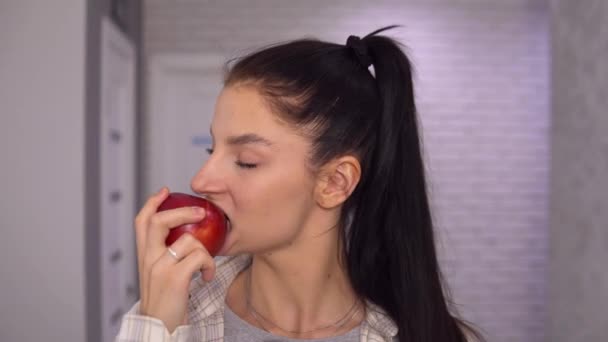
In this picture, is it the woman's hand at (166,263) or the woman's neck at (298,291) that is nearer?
the woman's hand at (166,263)

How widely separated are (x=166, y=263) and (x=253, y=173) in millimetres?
252

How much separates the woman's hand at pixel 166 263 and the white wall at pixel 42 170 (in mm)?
1693

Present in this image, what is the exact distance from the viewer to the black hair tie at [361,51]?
1.24 metres

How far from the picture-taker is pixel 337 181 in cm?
122

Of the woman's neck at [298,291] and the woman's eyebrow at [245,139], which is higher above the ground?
the woman's eyebrow at [245,139]

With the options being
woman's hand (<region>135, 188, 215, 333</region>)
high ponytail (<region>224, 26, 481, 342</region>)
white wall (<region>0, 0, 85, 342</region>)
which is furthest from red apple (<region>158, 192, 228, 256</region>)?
white wall (<region>0, 0, 85, 342</region>)

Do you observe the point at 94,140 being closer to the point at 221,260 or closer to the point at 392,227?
the point at 221,260

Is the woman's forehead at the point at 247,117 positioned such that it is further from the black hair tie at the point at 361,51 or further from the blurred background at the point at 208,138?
the blurred background at the point at 208,138

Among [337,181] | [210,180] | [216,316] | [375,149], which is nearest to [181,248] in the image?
[210,180]

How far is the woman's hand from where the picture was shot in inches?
38.2

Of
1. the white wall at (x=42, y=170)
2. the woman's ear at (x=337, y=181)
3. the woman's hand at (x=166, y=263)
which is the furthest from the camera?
the white wall at (x=42, y=170)

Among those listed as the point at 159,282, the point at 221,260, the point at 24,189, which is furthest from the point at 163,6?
the point at 159,282

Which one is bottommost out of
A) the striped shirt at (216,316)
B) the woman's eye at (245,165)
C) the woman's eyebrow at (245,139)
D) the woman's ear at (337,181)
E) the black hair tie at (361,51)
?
the striped shirt at (216,316)

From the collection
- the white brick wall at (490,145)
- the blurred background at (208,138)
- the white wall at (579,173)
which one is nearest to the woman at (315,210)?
the blurred background at (208,138)
